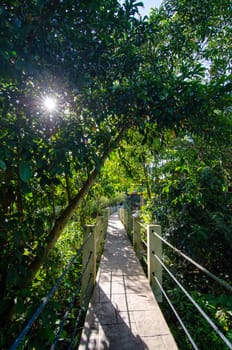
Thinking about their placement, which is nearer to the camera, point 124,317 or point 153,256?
point 124,317

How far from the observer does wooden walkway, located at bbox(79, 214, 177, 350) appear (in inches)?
69.9

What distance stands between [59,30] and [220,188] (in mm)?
3339

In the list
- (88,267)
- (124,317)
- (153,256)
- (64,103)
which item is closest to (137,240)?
(153,256)

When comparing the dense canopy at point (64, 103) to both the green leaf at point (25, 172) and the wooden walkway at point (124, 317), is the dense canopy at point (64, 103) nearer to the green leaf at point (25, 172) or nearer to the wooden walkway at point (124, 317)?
the green leaf at point (25, 172)

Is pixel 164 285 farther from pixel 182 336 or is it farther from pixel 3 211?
pixel 3 211

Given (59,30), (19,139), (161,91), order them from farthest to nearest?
(161,91) < (59,30) < (19,139)

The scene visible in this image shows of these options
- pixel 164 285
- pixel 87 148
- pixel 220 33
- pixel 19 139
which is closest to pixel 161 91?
pixel 87 148

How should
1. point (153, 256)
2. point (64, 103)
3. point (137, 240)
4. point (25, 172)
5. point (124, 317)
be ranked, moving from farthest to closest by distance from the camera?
point (137, 240) → point (153, 256) → point (124, 317) → point (64, 103) → point (25, 172)

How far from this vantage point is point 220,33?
15.2 feet

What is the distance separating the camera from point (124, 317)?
7.09ft

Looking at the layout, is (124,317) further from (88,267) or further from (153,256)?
(153,256)

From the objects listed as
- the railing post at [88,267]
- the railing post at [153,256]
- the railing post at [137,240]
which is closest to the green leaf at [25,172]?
the railing post at [88,267]

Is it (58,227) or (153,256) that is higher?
(58,227)

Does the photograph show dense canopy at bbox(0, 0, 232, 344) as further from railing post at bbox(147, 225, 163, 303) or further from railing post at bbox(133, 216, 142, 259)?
railing post at bbox(133, 216, 142, 259)
